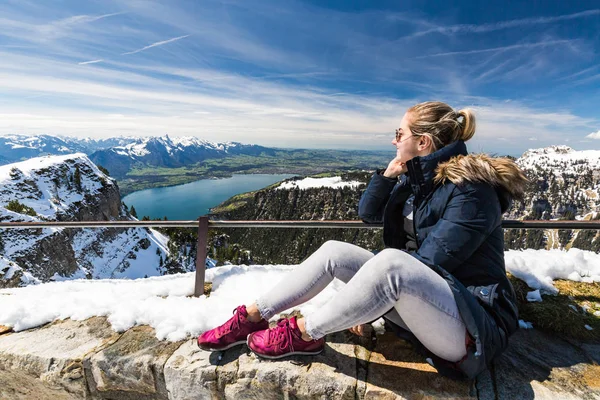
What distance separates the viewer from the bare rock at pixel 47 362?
3.37 m

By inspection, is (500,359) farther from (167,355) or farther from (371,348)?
(167,355)

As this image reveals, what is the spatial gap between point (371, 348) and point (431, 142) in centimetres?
225

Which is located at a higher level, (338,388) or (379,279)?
(379,279)

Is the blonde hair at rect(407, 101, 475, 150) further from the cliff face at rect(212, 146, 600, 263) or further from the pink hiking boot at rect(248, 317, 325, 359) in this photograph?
the cliff face at rect(212, 146, 600, 263)

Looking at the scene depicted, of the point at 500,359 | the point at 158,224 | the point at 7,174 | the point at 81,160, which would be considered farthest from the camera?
the point at 81,160

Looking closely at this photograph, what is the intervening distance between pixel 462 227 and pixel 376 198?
121cm

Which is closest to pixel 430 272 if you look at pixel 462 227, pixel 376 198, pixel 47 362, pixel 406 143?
pixel 462 227

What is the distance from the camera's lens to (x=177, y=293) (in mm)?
4816

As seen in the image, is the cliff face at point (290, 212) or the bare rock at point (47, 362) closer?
the bare rock at point (47, 362)

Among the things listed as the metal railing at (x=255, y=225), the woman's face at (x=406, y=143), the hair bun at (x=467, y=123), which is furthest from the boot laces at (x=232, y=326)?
the hair bun at (x=467, y=123)

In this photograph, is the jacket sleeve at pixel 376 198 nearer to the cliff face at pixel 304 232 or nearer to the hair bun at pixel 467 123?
the hair bun at pixel 467 123

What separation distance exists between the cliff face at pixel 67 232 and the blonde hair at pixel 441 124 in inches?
1597

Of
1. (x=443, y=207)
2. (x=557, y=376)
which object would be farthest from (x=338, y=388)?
(x=557, y=376)

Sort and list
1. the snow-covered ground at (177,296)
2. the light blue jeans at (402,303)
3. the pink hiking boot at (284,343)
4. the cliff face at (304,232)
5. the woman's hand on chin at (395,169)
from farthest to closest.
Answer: the cliff face at (304,232)
the snow-covered ground at (177,296)
the woman's hand on chin at (395,169)
the pink hiking boot at (284,343)
the light blue jeans at (402,303)
